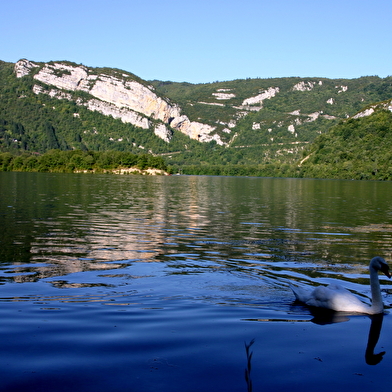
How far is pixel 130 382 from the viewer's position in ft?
18.4

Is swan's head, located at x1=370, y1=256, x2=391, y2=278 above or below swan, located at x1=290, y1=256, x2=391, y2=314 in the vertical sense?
above

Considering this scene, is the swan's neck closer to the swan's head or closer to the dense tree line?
the swan's head

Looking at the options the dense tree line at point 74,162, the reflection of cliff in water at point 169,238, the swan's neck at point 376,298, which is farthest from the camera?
the dense tree line at point 74,162

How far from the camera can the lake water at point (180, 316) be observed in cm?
589

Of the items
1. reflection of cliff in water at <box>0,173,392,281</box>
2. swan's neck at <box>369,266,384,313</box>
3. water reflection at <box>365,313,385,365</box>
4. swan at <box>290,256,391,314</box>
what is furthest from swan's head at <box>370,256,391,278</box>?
reflection of cliff in water at <box>0,173,392,281</box>

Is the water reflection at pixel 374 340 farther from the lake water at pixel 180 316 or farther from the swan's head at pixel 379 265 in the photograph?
the swan's head at pixel 379 265

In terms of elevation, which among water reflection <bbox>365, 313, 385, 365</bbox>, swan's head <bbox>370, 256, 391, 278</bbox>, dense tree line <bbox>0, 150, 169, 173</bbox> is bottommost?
water reflection <bbox>365, 313, 385, 365</bbox>

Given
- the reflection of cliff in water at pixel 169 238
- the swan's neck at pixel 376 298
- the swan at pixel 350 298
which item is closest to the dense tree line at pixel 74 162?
the reflection of cliff in water at pixel 169 238

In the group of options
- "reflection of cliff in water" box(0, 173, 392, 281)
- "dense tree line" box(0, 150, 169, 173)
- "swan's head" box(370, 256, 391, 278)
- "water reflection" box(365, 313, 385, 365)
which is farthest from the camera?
"dense tree line" box(0, 150, 169, 173)

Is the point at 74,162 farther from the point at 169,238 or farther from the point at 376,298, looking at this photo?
the point at 376,298

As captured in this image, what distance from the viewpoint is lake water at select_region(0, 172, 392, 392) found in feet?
19.3

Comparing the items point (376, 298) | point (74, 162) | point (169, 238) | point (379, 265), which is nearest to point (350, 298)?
point (376, 298)

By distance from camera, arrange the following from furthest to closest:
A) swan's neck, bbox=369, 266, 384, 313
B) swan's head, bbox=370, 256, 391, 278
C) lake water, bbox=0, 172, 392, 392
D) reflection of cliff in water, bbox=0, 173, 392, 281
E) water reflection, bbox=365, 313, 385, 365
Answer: reflection of cliff in water, bbox=0, 173, 392, 281
swan's head, bbox=370, 256, 391, 278
swan's neck, bbox=369, 266, 384, 313
water reflection, bbox=365, 313, 385, 365
lake water, bbox=0, 172, 392, 392

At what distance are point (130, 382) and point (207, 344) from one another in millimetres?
1736
